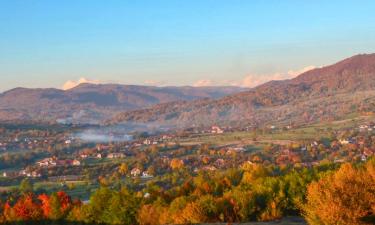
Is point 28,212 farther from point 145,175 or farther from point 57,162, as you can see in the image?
point 57,162

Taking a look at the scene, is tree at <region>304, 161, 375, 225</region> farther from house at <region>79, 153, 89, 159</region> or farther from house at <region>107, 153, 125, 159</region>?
house at <region>79, 153, 89, 159</region>

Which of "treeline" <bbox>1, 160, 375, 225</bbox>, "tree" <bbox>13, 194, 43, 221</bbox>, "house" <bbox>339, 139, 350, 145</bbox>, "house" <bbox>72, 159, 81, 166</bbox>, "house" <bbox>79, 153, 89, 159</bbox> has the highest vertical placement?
"treeline" <bbox>1, 160, 375, 225</bbox>

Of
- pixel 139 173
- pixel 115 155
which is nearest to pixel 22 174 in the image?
pixel 139 173

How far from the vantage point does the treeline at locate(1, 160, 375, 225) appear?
29.3 metres

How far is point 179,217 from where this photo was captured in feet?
139

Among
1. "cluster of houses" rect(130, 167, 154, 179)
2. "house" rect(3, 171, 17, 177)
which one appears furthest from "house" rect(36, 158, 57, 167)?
"cluster of houses" rect(130, 167, 154, 179)

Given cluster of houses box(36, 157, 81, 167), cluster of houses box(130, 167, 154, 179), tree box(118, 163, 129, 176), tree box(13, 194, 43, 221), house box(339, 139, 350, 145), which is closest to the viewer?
tree box(13, 194, 43, 221)

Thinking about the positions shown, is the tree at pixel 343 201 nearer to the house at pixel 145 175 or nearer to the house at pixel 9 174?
the house at pixel 145 175

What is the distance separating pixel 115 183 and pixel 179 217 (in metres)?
69.3

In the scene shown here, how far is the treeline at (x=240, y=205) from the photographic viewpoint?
1154 inches

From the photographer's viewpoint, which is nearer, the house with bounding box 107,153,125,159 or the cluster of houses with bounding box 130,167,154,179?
the cluster of houses with bounding box 130,167,154,179

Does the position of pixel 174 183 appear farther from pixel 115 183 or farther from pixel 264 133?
pixel 264 133

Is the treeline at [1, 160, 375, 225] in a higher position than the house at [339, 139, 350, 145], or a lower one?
higher

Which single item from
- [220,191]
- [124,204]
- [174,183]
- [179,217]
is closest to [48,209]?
[124,204]
